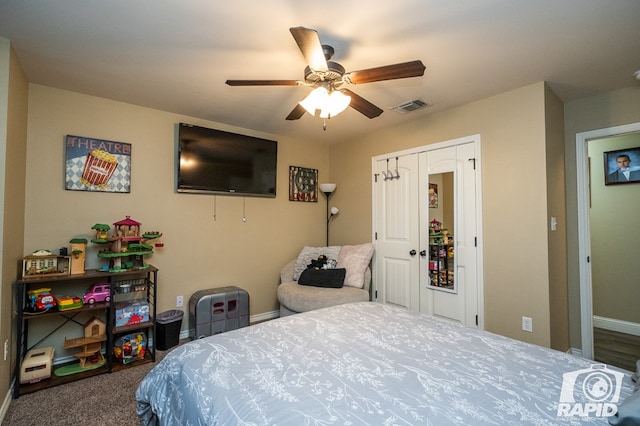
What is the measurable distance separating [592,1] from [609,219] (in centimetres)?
335

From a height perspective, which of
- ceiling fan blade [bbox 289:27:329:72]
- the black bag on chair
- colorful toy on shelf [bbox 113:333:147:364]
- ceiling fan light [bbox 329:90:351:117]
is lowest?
colorful toy on shelf [bbox 113:333:147:364]

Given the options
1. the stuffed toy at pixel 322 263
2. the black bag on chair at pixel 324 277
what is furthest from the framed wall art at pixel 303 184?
the black bag on chair at pixel 324 277

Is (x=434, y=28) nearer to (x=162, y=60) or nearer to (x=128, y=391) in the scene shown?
(x=162, y=60)

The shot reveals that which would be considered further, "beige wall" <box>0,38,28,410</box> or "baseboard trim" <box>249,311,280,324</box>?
"baseboard trim" <box>249,311,280,324</box>

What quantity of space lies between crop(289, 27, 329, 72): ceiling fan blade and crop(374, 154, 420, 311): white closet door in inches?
82.8

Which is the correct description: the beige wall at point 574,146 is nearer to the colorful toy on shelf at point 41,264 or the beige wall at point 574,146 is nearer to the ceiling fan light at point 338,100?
the ceiling fan light at point 338,100

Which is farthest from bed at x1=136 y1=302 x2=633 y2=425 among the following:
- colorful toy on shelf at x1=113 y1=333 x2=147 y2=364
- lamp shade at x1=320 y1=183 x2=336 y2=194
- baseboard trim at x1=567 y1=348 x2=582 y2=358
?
lamp shade at x1=320 y1=183 x2=336 y2=194

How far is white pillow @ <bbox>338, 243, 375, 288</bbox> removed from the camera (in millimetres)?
3639

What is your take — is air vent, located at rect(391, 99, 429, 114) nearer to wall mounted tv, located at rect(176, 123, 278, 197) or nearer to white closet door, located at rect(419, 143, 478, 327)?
white closet door, located at rect(419, 143, 478, 327)

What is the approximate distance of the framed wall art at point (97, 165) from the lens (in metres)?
2.74

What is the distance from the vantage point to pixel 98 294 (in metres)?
2.58

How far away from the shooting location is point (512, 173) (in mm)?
2736

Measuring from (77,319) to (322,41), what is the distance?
10.5 feet

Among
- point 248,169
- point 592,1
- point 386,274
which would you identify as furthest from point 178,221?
point 592,1
